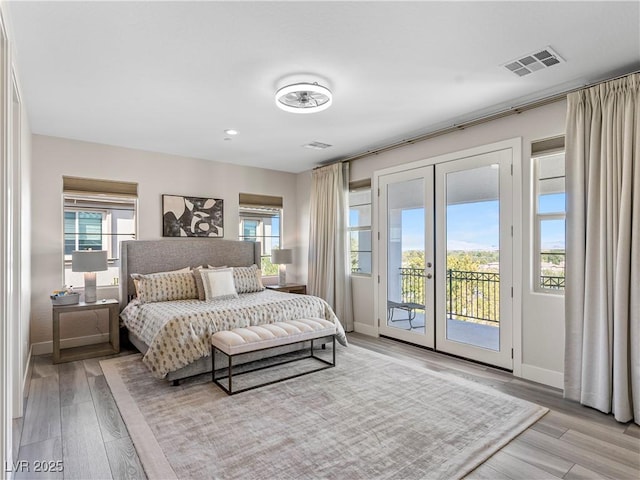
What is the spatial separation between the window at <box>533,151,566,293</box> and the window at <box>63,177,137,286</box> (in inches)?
188

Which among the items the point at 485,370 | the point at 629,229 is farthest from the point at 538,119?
the point at 485,370

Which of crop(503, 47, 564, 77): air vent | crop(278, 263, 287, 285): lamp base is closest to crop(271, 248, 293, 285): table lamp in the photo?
crop(278, 263, 287, 285): lamp base

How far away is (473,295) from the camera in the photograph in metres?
3.89

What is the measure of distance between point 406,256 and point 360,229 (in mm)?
915

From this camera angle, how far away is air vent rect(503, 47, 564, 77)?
2468 millimetres

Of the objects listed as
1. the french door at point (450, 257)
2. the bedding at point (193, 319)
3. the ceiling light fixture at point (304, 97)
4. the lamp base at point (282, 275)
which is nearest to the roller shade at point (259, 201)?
the lamp base at point (282, 275)

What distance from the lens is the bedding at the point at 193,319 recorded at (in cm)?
317

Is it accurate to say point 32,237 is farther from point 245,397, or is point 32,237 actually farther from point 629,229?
point 629,229

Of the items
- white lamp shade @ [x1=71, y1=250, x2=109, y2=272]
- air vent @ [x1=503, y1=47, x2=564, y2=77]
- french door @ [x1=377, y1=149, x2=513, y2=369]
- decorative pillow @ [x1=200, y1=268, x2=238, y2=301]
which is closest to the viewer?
air vent @ [x1=503, y1=47, x2=564, y2=77]

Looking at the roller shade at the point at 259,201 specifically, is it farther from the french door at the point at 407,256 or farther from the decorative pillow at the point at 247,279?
the french door at the point at 407,256

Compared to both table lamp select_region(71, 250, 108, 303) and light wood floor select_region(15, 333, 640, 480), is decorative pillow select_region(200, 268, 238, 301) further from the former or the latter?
light wood floor select_region(15, 333, 640, 480)

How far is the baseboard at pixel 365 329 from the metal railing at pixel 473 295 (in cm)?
98

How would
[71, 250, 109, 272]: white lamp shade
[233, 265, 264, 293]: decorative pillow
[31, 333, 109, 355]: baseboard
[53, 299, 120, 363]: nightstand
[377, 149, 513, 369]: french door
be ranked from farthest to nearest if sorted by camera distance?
[233, 265, 264, 293]: decorative pillow < [31, 333, 109, 355]: baseboard < [71, 250, 109, 272]: white lamp shade < [53, 299, 120, 363]: nightstand < [377, 149, 513, 369]: french door

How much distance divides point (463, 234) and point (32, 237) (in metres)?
4.86
